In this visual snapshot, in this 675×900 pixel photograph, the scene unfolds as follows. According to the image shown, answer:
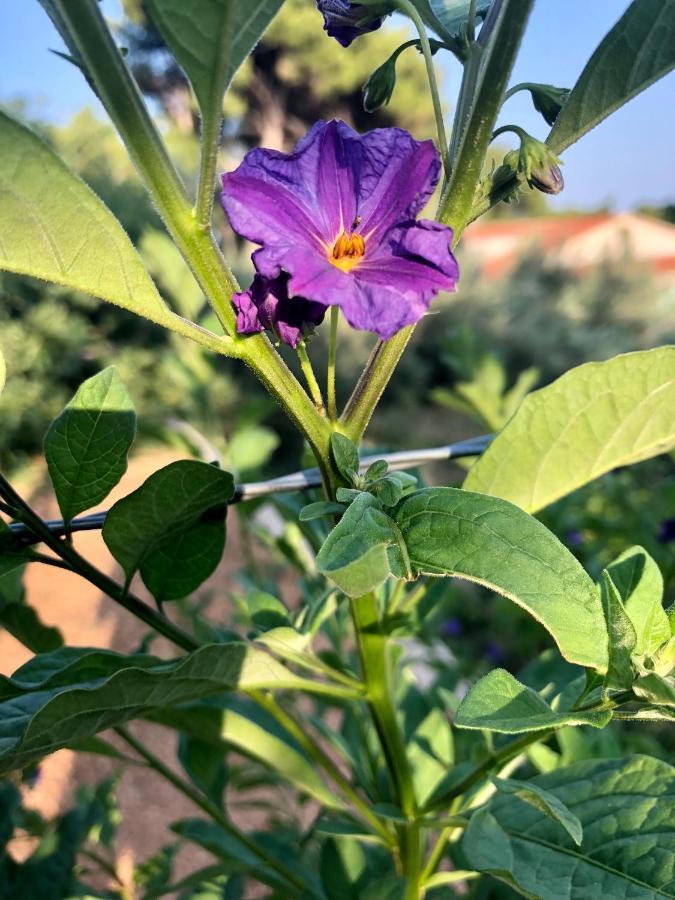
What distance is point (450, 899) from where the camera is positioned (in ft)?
3.81

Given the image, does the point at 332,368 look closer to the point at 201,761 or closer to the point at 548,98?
the point at 548,98

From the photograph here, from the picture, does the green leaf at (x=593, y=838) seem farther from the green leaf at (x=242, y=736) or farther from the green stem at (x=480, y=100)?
the green stem at (x=480, y=100)

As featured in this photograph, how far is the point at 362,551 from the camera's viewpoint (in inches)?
16.9

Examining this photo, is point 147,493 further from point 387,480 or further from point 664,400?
point 664,400

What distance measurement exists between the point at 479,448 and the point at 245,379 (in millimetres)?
5897

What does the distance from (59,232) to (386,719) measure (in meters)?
0.52

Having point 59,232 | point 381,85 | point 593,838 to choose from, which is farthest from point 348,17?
point 593,838

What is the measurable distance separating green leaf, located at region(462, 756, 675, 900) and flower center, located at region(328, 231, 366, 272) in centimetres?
45

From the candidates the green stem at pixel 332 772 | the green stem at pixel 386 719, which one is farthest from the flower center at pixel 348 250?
the green stem at pixel 332 772

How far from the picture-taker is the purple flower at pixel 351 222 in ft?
1.57

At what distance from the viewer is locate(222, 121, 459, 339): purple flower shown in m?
0.48

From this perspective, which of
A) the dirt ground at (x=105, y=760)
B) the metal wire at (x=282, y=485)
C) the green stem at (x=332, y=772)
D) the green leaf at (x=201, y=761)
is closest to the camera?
the metal wire at (x=282, y=485)

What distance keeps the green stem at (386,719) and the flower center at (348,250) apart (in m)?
0.26

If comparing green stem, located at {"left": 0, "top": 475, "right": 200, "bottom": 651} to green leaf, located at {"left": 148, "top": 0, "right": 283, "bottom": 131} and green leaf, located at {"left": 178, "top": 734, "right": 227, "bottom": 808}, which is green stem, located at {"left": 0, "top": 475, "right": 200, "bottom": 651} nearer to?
green leaf, located at {"left": 148, "top": 0, "right": 283, "bottom": 131}
